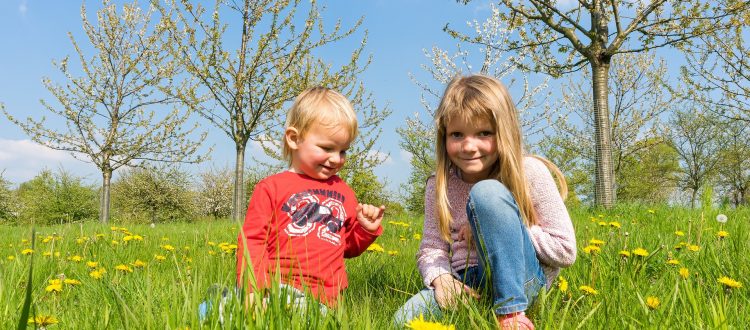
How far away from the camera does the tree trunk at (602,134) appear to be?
8.98 meters

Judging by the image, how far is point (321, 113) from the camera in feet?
7.48

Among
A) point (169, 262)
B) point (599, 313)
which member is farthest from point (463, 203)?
point (169, 262)

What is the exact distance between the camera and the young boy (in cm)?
222

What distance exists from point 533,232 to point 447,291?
402 millimetres

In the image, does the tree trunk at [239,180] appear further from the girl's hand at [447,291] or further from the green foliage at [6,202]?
the green foliage at [6,202]

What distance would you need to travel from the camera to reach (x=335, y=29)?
40.5 ft

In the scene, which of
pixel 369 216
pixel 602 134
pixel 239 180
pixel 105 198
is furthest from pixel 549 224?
pixel 105 198

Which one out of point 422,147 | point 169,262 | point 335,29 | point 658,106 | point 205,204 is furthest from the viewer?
point 205,204

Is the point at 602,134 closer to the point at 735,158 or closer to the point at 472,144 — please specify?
the point at 472,144

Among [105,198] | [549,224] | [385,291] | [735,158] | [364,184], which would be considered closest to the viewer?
[549,224]

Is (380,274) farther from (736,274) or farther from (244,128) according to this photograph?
(244,128)

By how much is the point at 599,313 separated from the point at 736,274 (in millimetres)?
1029

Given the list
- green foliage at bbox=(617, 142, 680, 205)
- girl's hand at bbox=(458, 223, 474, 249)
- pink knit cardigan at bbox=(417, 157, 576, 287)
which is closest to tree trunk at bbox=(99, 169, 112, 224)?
pink knit cardigan at bbox=(417, 157, 576, 287)

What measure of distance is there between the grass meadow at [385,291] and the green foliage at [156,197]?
81.5 feet
